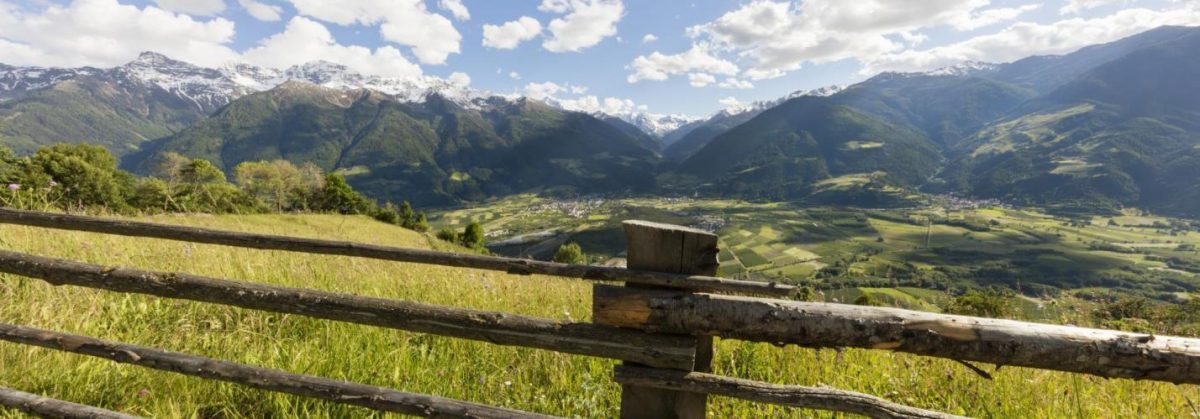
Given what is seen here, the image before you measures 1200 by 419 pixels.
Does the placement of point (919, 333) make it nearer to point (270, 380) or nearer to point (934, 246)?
point (270, 380)

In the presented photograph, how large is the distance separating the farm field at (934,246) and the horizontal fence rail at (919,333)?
250ft

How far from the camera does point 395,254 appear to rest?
11.8 feet

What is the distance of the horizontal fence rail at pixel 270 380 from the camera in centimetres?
265

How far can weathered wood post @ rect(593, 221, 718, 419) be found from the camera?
2463mm

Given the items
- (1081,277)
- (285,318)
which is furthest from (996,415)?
(1081,277)

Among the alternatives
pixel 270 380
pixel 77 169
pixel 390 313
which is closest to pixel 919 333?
pixel 390 313

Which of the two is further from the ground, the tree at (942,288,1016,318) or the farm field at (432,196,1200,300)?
the tree at (942,288,1016,318)

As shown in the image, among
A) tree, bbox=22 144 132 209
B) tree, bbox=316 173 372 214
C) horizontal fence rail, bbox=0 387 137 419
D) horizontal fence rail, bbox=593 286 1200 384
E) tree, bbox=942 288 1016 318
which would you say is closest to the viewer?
horizontal fence rail, bbox=593 286 1200 384

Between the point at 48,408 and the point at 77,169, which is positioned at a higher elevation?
the point at 77,169

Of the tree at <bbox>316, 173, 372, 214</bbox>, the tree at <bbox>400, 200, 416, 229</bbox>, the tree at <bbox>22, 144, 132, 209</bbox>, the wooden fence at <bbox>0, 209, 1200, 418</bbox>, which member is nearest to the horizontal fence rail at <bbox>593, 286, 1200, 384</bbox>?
the wooden fence at <bbox>0, 209, 1200, 418</bbox>

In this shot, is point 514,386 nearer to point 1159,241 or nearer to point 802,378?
point 802,378

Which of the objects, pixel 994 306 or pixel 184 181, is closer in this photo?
pixel 994 306

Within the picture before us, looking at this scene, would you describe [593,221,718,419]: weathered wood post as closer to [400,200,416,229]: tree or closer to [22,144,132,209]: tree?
[22,144,132,209]: tree

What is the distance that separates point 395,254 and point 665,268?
212 cm
